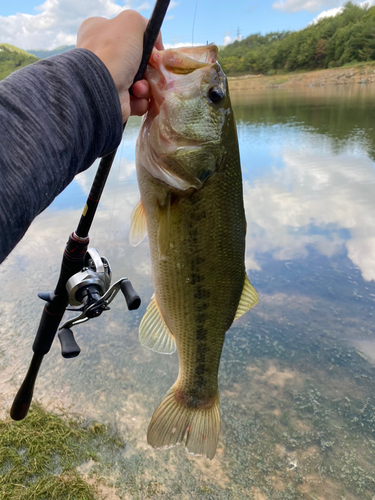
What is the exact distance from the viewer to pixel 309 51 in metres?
51.3

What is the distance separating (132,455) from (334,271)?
3.01m

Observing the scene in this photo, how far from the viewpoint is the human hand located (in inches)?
40.3

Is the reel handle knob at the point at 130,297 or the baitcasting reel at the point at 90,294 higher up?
the reel handle knob at the point at 130,297

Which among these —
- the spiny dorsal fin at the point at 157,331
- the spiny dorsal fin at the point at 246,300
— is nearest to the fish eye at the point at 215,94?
the spiny dorsal fin at the point at 246,300

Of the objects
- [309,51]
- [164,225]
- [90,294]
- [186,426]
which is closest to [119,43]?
[164,225]

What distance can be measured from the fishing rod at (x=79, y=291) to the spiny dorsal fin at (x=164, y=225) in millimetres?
266

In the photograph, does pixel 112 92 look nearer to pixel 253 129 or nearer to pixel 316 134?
pixel 316 134

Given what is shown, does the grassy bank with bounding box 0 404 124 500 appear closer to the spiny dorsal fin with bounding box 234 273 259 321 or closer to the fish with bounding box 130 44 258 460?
the fish with bounding box 130 44 258 460

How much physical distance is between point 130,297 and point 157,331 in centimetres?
25

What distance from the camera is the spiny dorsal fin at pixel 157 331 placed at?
162cm

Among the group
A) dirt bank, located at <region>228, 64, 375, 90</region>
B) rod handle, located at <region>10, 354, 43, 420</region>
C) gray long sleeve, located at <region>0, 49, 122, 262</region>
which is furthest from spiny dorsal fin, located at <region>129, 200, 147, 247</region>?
dirt bank, located at <region>228, 64, 375, 90</region>

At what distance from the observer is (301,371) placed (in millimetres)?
2885

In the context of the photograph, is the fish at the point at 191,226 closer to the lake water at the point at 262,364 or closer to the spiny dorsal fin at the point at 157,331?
the spiny dorsal fin at the point at 157,331

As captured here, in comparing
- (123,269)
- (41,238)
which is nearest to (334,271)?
(123,269)
